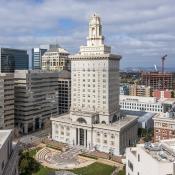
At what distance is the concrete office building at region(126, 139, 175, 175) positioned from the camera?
134 ft

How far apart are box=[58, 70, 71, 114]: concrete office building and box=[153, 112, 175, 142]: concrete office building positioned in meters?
65.3

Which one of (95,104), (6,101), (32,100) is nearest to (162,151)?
(95,104)

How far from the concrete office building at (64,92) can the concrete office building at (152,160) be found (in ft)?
357

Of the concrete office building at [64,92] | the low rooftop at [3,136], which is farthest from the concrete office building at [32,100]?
the low rooftop at [3,136]

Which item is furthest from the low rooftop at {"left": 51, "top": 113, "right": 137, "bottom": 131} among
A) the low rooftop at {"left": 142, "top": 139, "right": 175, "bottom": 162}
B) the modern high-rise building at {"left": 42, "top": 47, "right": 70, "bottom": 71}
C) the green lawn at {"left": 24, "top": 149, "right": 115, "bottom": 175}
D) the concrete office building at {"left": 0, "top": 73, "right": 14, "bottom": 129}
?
the modern high-rise building at {"left": 42, "top": 47, "right": 70, "bottom": 71}

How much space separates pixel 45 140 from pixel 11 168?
7758cm

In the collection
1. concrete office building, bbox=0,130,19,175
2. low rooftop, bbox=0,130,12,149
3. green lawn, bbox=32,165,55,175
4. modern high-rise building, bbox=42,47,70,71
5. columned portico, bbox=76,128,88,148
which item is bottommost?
green lawn, bbox=32,165,55,175

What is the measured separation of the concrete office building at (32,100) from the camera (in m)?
133

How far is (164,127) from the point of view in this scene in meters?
Result: 103

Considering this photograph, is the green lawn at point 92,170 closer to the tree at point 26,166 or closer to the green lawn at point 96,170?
the green lawn at point 96,170

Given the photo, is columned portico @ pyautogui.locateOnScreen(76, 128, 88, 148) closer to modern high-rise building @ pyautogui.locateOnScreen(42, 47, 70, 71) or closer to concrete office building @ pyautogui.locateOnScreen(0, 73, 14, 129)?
concrete office building @ pyautogui.locateOnScreen(0, 73, 14, 129)

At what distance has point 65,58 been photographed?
19475 cm

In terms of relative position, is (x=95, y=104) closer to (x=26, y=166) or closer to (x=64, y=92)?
(x=64, y=92)

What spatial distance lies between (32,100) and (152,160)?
98361mm
